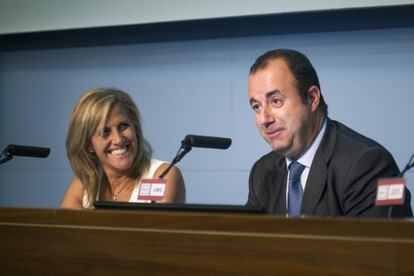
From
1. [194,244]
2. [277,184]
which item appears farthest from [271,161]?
[194,244]

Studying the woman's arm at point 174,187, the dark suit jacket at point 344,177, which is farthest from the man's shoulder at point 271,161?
the woman's arm at point 174,187

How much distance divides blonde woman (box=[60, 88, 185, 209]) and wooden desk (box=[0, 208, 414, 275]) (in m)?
1.04

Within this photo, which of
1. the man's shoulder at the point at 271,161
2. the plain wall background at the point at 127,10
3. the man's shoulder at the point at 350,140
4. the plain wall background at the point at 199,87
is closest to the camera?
the man's shoulder at the point at 350,140

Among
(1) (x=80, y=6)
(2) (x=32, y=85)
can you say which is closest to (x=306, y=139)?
(1) (x=80, y=6)

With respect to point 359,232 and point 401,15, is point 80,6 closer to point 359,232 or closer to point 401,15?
point 401,15

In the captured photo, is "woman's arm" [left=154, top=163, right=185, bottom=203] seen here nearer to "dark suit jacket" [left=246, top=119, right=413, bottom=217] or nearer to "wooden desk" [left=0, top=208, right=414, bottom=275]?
"dark suit jacket" [left=246, top=119, right=413, bottom=217]

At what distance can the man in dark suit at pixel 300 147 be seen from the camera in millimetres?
1882

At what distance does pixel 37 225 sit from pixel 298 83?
978mm

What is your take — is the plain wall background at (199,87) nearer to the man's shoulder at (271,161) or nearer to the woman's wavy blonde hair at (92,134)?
the woman's wavy blonde hair at (92,134)

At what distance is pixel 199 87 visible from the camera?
3590mm

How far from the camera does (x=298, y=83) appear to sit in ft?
6.66

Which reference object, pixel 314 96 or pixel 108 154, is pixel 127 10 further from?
pixel 314 96

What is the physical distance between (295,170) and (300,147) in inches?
2.9

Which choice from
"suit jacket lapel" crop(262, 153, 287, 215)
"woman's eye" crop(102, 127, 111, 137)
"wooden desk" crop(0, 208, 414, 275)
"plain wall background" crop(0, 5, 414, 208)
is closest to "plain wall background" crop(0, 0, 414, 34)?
"plain wall background" crop(0, 5, 414, 208)
